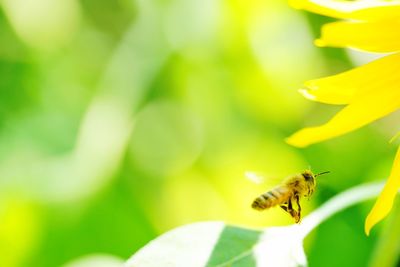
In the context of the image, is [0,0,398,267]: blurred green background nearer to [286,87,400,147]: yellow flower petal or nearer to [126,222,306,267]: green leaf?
[126,222,306,267]: green leaf

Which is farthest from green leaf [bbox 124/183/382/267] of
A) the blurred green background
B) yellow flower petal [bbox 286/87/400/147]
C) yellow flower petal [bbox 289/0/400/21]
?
the blurred green background

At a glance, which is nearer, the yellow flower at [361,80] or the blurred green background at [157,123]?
the yellow flower at [361,80]

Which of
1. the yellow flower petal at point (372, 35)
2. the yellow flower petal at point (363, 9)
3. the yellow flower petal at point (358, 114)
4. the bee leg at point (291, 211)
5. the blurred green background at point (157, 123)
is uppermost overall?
the yellow flower petal at point (363, 9)

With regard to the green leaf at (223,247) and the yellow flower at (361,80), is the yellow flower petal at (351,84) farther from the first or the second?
the green leaf at (223,247)

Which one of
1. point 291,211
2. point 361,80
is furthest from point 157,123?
point 361,80

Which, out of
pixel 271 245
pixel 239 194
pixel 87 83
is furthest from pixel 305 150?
pixel 271 245

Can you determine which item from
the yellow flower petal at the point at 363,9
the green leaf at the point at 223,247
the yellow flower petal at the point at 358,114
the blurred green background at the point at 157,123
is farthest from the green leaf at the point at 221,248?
the blurred green background at the point at 157,123
